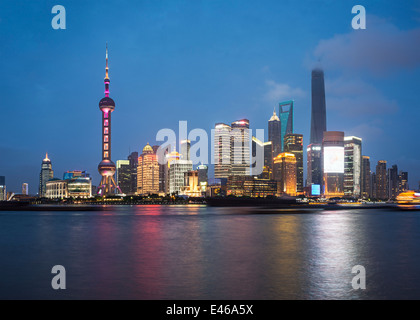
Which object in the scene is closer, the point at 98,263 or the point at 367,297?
the point at 367,297

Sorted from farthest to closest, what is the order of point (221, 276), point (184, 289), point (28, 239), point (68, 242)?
point (28, 239) < point (68, 242) < point (221, 276) < point (184, 289)

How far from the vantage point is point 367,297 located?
68.7ft

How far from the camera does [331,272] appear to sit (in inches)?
1123

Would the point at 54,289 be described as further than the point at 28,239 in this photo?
No

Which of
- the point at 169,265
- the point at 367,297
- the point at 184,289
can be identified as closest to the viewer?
the point at 367,297

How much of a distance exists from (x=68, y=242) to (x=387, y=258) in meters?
36.9

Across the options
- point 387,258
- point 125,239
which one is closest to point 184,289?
point 387,258

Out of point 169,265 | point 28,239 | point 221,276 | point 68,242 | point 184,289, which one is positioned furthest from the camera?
point 28,239
